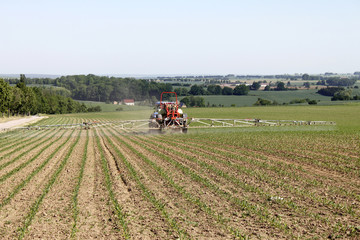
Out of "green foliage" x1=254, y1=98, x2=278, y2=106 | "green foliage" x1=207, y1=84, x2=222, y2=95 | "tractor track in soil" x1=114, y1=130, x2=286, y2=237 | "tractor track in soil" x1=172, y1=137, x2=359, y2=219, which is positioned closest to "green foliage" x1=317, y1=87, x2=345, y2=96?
"green foliage" x1=254, y1=98, x2=278, y2=106

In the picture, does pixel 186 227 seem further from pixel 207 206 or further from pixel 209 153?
pixel 209 153

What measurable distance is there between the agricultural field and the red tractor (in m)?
10.6

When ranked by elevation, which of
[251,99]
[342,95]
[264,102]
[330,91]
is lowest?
[264,102]

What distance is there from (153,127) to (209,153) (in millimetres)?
12626

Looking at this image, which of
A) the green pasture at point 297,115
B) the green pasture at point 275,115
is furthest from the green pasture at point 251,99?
the green pasture at point 275,115

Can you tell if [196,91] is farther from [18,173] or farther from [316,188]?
[316,188]

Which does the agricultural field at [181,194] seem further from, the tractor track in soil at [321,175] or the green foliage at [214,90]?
the green foliage at [214,90]

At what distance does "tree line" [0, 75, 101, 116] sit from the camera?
233 ft

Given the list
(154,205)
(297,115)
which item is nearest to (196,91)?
(297,115)

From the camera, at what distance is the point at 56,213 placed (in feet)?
33.8

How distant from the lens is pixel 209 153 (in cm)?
2072

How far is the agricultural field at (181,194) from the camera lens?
29.6ft

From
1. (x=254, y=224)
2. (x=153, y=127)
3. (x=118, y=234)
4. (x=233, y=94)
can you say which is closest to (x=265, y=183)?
(x=254, y=224)

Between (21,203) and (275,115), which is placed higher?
(21,203)
